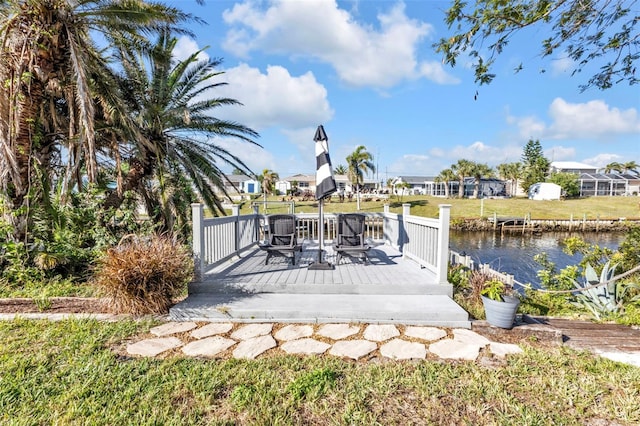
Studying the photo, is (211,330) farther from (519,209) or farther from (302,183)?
(302,183)

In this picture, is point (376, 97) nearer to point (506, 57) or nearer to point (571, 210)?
point (506, 57)

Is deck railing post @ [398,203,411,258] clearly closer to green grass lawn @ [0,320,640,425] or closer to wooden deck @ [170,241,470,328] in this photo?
wooden deck @ [170,241,470,328]

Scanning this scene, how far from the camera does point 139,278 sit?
12.0 feet

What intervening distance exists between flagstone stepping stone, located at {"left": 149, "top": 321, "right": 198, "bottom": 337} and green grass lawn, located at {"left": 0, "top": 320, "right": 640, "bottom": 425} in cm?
45

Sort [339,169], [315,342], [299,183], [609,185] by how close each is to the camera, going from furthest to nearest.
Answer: [299,183]
[339,169]
[609,185]
[315,342]

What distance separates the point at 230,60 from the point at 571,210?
127 ft

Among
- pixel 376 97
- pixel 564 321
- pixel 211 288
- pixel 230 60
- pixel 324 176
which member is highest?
pixel 376 97

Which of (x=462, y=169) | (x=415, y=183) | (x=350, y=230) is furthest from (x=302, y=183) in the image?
(x=350, y=230)

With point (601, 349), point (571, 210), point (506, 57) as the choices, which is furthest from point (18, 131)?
point (571, 210)

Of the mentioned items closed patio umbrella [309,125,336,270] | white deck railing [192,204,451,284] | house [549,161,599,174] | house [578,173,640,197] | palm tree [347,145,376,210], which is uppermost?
house [549,161,599,174]

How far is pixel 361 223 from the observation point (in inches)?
224

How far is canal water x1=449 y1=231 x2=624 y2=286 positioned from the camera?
556 inches

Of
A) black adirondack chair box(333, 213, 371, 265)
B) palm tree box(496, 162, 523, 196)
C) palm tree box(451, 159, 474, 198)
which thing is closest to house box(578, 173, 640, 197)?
palm tree box(496, 162, 523, 196)

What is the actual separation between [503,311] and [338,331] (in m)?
1.85
